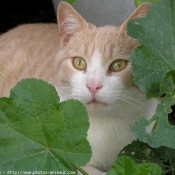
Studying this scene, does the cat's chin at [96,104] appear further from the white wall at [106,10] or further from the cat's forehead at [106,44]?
the white wall at [106,10]

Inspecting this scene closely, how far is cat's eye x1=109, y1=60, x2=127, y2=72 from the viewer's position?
1348 mm

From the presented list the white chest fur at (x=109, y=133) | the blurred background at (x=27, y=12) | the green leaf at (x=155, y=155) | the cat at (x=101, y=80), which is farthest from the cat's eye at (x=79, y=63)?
the blurred background at (x=27, y=12)

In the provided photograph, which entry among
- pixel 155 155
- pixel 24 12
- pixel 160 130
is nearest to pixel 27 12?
pixel 24 12

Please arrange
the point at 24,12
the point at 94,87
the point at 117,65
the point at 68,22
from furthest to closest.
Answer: the point at 24,12 < the point at 68,22 < the point at 117,65 < the point at 94,87

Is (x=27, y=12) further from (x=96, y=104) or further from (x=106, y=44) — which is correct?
(x=96, y=104)

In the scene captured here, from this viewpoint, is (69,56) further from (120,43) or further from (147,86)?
(147,86)

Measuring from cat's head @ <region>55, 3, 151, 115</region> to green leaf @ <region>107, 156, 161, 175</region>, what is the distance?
33 centimetres

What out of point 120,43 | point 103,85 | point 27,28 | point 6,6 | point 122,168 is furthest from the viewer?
point 6,6

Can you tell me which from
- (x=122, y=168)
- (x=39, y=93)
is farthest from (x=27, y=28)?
(x=122, y=168)

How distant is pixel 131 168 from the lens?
98 centimetres

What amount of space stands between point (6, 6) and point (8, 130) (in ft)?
7.00

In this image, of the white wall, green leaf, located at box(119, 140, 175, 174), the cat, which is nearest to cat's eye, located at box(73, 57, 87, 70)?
the cat

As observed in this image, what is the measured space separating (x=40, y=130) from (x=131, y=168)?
0.29 metres

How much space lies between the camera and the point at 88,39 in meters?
1.42
